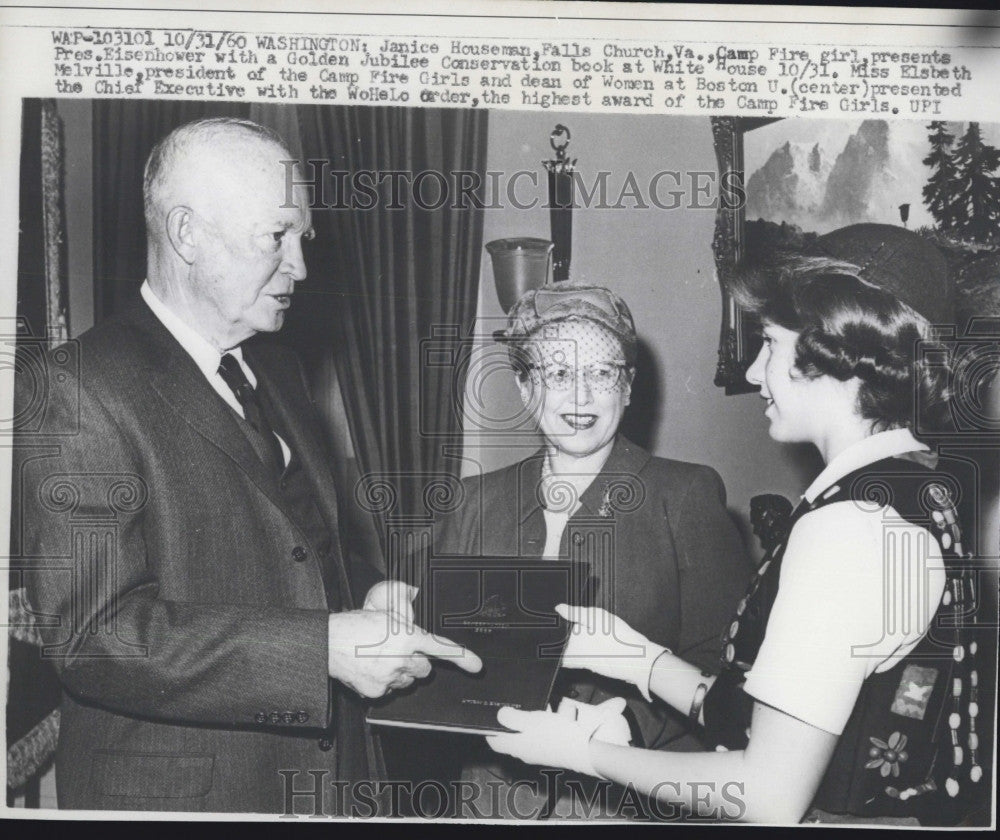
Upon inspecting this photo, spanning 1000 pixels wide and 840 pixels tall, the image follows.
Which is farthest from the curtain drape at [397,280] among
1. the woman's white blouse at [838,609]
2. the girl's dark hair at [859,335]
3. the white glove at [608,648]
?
the woman's white blouse at [838,609]

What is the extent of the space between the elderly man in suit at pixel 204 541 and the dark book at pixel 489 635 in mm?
46

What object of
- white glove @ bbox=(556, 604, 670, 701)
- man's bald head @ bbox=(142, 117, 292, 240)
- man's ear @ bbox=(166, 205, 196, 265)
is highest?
man's bald head @ bbox=(142, 117, 292, 240)

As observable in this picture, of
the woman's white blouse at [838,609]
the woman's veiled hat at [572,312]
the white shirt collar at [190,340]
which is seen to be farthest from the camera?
the woman's veiled hat at [572,312]

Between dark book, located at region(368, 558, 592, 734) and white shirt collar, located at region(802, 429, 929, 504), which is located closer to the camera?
white shirt collar, located at region(802, 429, 929, 504)

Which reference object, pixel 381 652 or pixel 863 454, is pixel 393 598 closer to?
pixel 381 652

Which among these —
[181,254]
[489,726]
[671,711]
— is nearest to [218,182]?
[181,254]

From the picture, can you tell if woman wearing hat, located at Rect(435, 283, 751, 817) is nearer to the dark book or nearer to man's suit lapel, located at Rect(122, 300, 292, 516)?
the dark book

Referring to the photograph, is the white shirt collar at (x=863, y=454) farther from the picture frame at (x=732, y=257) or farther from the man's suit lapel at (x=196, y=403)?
the man's suit lapel at (x=196, y=403)

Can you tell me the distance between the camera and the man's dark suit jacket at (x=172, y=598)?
263cm

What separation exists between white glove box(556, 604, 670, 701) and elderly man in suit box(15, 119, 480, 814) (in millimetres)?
255

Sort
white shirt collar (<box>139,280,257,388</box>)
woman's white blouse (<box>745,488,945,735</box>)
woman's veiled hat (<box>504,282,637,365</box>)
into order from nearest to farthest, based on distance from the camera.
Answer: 1. woman's white blouse (<box>745,488,945,735</box>)
2. white shirt collar (<box>139,280,257,388</box>)
3. woman's veiled hat (<box>504,282,637,365</box>)

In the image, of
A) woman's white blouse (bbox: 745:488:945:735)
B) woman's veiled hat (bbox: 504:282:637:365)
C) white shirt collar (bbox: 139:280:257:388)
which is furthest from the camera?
woman's veiled hat (bbox: 504:282:637:365)

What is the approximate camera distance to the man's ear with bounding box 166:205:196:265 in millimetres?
2740

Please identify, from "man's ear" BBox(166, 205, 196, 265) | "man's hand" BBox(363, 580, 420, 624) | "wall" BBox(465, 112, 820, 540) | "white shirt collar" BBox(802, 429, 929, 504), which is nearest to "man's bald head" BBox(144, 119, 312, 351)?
"man's ear" BBox(166, 205, 196, 265)
